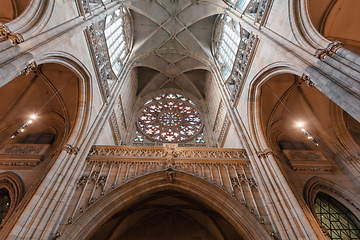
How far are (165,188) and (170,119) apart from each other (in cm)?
797

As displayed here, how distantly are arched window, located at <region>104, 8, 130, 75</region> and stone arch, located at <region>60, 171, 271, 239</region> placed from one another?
7.32 m

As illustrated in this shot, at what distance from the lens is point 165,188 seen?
6.47 m

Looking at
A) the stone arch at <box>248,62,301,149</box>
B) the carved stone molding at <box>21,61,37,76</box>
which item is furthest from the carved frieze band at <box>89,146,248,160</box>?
the carved stone molding at <box>21,61,37,76</box>

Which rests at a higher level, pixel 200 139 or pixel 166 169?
A: pixel 200 139

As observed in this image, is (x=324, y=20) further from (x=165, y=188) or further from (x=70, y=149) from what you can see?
(x=70, y=149)

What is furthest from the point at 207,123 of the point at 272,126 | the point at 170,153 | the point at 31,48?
the point at 31,48

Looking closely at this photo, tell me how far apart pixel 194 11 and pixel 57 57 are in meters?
10.9

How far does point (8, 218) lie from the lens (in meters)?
4.96

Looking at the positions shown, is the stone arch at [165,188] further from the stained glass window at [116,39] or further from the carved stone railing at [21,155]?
the stained glass window at [116,39]

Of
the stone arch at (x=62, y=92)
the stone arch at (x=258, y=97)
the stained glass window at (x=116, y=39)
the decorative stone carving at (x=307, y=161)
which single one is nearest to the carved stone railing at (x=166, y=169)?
the stone arch at (x=258, y=97)

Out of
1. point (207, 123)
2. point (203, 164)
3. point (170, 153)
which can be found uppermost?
point (207, 123)

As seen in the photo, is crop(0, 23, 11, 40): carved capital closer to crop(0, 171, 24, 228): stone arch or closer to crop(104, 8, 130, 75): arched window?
crop(0, 171, 24, 228): stone arch

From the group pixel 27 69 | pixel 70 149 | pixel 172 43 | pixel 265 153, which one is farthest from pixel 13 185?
pixel 172 43

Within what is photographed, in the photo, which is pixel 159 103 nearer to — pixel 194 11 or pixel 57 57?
pixel 194 11
